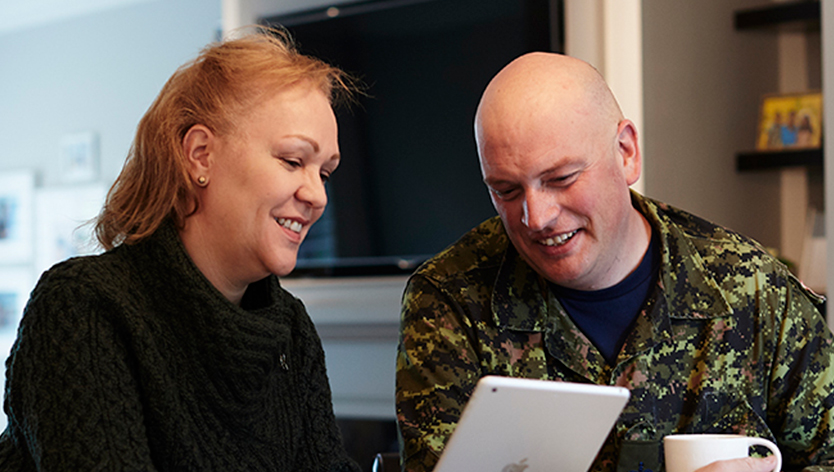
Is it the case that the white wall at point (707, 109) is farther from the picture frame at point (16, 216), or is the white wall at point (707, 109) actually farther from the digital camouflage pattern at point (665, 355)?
the picture frame at point (16, 216)

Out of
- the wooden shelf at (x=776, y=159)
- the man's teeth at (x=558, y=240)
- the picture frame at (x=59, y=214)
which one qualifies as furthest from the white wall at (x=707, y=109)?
the picture frame at (x=59, y=214)

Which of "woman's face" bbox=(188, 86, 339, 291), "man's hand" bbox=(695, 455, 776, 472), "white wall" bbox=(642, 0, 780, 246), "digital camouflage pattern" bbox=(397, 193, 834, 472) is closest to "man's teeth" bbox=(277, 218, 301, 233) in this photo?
"woman's face" bbox=(188, 86, 339, 291)

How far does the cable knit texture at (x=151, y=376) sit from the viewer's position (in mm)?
1009

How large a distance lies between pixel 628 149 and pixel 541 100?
Answer: 19 cm

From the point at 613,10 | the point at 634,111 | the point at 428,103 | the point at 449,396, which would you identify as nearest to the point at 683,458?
the point at 449,396

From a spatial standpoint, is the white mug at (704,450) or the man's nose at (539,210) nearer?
the white mug at (704,450)

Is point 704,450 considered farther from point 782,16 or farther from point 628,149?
point 782,16

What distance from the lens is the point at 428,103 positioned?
10.3 feet

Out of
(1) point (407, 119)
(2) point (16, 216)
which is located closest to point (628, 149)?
(1) point (407, 119)

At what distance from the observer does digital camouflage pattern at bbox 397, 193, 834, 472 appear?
130 cm

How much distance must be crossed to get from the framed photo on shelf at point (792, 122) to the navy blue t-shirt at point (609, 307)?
5.43ft

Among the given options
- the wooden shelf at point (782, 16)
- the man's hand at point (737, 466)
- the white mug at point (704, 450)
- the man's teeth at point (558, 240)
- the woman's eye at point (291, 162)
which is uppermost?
the wooden shelf at point (782, 16)

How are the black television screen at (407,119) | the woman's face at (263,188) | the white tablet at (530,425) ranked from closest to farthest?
1. the white tablet at (530,425)
2. the woman's face at (263,188)
3. the black television screen at (407,119)

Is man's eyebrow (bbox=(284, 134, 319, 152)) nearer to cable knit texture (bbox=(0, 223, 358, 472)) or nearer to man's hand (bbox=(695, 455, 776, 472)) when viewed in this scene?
cable knit texture (bbox=(0, 223, 358, 472))
